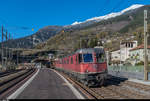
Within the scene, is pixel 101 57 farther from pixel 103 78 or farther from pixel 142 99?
pixel 142 99

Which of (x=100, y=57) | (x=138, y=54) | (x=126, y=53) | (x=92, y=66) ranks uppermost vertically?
(x=126, y=53)

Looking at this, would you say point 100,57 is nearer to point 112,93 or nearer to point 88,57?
point 88,57

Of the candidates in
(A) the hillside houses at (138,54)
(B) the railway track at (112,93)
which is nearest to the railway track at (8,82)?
(B) the railway track at (112,93)

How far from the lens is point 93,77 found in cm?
1589

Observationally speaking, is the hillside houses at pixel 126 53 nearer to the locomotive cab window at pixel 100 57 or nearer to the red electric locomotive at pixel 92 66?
the locomotive cab window at pixel 100 57

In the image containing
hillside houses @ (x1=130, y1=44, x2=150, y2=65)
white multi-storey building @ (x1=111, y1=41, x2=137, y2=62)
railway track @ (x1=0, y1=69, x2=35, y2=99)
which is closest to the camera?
railway track @ (x1=0, y1=69, x2=35, y2=99)

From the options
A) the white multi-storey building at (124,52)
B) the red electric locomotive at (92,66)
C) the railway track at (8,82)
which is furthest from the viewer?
the white multi-storey building at (124,52)

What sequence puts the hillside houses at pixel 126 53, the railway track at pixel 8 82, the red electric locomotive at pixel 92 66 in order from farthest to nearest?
the hillside houses at pixel 126 53 → the red electric locomotive at pixel 92 66 → the railway track at pixel 8 82

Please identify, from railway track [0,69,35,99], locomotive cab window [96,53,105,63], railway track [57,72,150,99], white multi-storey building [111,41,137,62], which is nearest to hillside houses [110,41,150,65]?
white multi-storey building [111,41,137,62]

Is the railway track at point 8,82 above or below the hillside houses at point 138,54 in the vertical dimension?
below

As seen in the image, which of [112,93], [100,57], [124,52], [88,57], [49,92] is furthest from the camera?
[124,52]

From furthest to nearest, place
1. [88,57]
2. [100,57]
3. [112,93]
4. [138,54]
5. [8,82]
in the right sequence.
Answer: [138,54]
[8,82]
[100,57]
[88,57]
[112,93]

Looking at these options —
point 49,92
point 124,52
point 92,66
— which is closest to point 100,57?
point 92,66

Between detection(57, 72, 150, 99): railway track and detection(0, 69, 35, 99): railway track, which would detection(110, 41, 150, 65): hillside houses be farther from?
detection(57, 72, 150, 99): railway track
